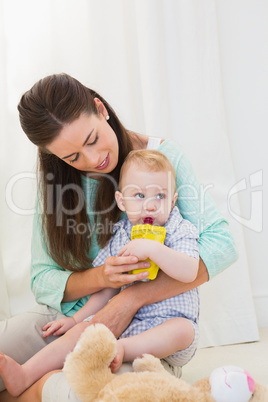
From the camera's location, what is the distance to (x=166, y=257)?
132cm

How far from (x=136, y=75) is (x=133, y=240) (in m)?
1.09

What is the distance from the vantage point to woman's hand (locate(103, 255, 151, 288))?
134 centimetres

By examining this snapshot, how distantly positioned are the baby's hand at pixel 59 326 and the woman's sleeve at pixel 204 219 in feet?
1.41

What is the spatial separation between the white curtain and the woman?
45cm

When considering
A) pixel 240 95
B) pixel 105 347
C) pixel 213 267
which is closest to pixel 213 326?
pixel 213 267

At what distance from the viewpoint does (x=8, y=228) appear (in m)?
2.19

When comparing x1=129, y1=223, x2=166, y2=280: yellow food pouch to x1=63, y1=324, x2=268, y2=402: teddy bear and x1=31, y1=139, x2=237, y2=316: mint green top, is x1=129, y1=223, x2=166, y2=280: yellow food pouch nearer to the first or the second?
x1=31, y1=139, x2=237, y2=316: mint green top

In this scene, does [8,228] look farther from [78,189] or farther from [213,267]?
[213,267]

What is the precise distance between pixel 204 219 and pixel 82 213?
395 mm

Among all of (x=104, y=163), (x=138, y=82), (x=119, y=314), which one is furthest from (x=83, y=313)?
(x=138, y=82)

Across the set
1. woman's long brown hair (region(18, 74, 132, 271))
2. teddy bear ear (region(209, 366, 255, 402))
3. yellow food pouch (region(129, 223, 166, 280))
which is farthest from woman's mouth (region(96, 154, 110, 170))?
teddy bear ear (region(209, 366, 255, 402))

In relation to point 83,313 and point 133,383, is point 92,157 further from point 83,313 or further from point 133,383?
point 133,383

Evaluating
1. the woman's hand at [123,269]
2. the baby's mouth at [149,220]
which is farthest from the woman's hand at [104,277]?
the baby's mouth at [149,220]

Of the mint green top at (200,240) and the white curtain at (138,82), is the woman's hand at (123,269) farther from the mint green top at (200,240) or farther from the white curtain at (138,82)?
the white curtain at (138,82)
